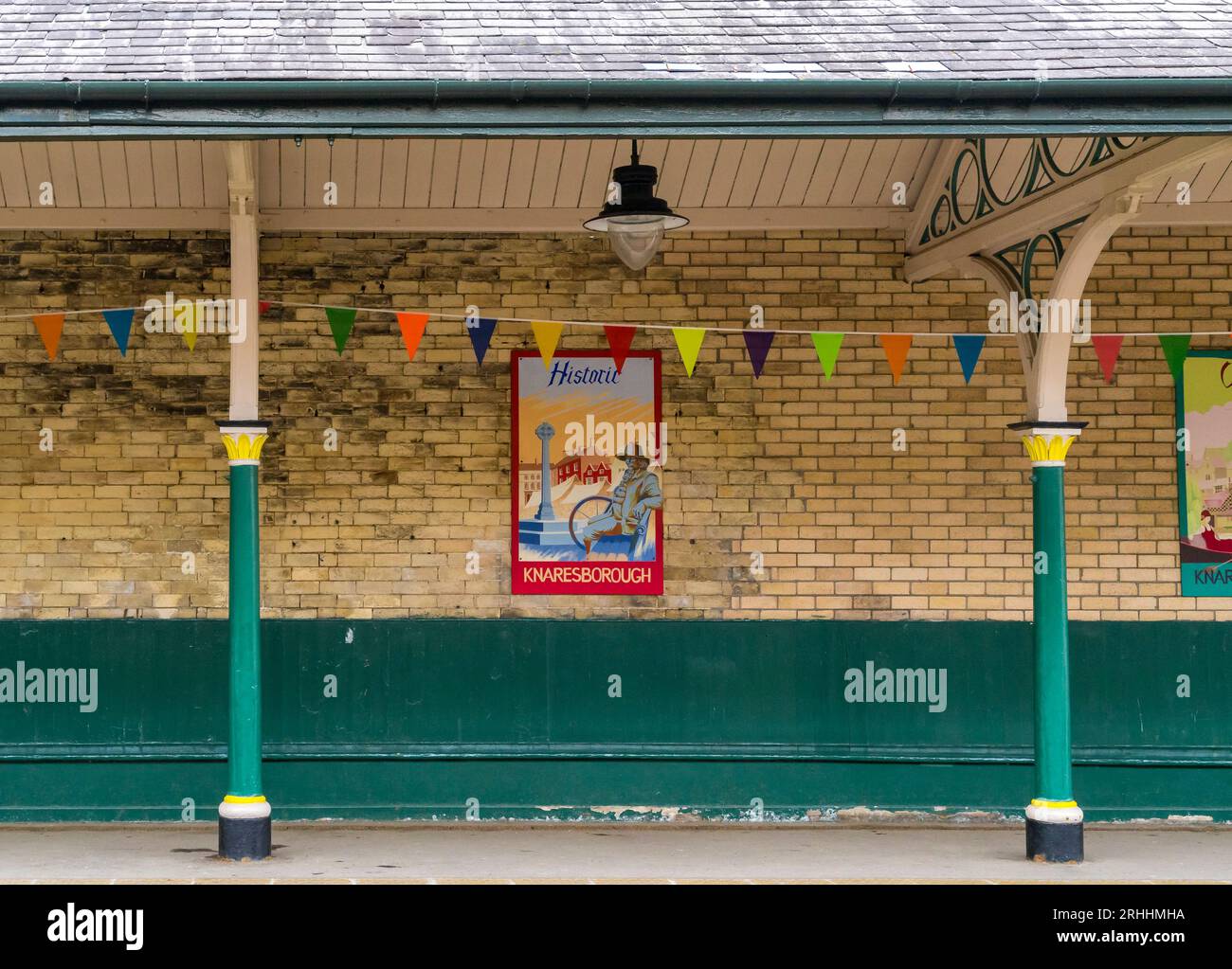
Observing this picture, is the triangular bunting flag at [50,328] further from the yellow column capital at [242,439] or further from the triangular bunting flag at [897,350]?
the triangular bunting flag at [897,350]

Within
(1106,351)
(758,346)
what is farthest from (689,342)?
(1106,351)

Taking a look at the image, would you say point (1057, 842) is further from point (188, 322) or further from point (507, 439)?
point (188, 322)

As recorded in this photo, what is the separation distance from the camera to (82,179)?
30.6ft

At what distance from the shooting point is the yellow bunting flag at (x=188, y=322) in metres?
9.21

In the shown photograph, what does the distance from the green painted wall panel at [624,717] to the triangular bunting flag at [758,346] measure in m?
1.77

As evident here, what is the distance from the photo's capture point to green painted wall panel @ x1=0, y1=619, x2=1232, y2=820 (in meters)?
9.43

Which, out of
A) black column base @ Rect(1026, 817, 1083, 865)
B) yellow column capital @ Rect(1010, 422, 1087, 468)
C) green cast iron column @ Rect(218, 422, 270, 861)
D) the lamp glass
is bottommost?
black column base @ Rect(1026, 817, 1083, 865)

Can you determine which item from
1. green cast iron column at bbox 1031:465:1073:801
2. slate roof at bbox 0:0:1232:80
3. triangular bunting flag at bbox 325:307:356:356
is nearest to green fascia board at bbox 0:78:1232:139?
slate roof at bbox 0:0:1232:80

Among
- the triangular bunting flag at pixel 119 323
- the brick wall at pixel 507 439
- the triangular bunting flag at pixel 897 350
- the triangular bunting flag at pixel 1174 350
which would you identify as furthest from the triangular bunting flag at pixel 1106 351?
the triangular bunting flag at pixel 119 323

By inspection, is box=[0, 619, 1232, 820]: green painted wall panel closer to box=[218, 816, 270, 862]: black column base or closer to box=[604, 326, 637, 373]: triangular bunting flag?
box=[218, 816, 270, 862]: black column base

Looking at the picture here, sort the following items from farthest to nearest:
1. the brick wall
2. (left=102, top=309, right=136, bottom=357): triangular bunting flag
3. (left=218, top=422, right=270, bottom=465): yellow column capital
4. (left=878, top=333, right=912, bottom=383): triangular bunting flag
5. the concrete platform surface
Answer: the brick wall → (left=878, top=333, right=912, bottom=383): triangular bunting flag → (left=102, top=309, right=136, bottom=357): triangular bunting flag → (left=218, top=422, right=270, bottom=465): yellow column capital → the concrete platform surface

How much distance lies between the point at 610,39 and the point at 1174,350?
13.2ft

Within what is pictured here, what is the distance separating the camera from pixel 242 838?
26.6 feet

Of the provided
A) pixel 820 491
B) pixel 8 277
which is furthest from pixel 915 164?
pixel 8 277
